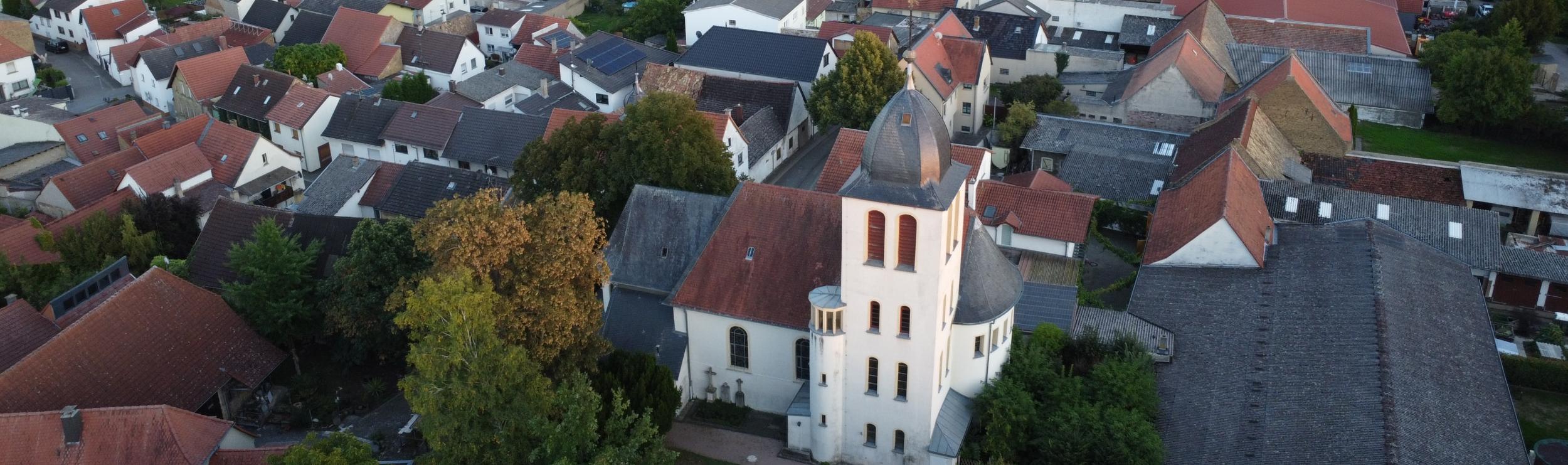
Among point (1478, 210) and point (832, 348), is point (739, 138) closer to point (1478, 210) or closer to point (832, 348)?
point (832, 348)

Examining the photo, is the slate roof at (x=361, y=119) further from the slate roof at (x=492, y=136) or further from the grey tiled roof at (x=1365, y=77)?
the grey tiled roof at (x=1365, y=77)

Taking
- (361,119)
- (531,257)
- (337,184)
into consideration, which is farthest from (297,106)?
(531,257)

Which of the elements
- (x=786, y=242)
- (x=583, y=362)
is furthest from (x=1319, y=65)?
(x=583, y=362)

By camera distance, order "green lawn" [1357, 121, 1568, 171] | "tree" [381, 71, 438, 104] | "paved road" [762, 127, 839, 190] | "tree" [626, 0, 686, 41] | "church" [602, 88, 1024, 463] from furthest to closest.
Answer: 1. "tree" [626, 0, 686, 41]
2. "tree" [381, 71, 438, 104]
3. "green lawn" [1357, 121, 1568, 171]
4. "paved road" [762, 127, 839, 190]
5. "church" [602, 88, 1024, 463]

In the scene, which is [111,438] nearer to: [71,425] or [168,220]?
[71,425]

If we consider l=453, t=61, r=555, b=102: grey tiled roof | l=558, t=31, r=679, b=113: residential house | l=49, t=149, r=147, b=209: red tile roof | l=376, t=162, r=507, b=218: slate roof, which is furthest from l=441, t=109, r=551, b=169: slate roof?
l=49, t=149, r=147, b=209: red tile roof

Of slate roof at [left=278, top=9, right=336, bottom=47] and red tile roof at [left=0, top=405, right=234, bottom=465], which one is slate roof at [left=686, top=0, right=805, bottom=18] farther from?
red tile roof at [left=0, top=405, right=234, bottom=465]
